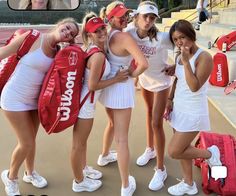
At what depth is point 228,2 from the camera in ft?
51.5

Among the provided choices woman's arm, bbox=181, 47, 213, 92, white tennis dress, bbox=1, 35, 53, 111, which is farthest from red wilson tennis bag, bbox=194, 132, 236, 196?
white tennis dress, bbox=1, 35, 53, 111

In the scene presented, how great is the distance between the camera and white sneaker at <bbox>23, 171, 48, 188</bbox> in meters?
3.27

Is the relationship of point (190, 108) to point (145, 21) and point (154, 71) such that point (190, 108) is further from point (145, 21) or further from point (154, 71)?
point (145, 21)

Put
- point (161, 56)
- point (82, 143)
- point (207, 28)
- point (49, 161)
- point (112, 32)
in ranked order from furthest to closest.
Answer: point (207, 28) → point (49, 161) → point (161, 56) → point (82, 143) → point (112, 32)

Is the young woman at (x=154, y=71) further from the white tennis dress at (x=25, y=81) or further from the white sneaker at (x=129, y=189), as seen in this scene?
the white tennis dress at (x=25, y=81)

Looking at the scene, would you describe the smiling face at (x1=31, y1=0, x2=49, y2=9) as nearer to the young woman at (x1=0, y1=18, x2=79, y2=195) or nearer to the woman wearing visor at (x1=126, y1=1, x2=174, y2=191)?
the young woman at (x1=0, y1=18, x2=79, y2=195)

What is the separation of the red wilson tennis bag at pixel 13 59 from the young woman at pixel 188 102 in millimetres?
1058

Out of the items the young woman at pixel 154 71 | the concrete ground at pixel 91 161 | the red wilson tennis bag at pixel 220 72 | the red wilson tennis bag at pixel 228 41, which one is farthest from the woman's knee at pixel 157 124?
the red wilson tennis bag at pixel 228 41

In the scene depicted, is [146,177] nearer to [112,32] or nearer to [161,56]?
[161,56]

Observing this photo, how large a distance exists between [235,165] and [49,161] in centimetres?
190

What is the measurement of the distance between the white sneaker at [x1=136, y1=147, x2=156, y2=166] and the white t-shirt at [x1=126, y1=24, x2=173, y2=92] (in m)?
0.76

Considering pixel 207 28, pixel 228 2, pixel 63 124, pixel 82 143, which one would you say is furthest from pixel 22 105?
pixel 228 2

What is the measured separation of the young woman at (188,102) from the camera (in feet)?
8.67

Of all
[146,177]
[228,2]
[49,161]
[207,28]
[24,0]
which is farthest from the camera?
[228,2]
